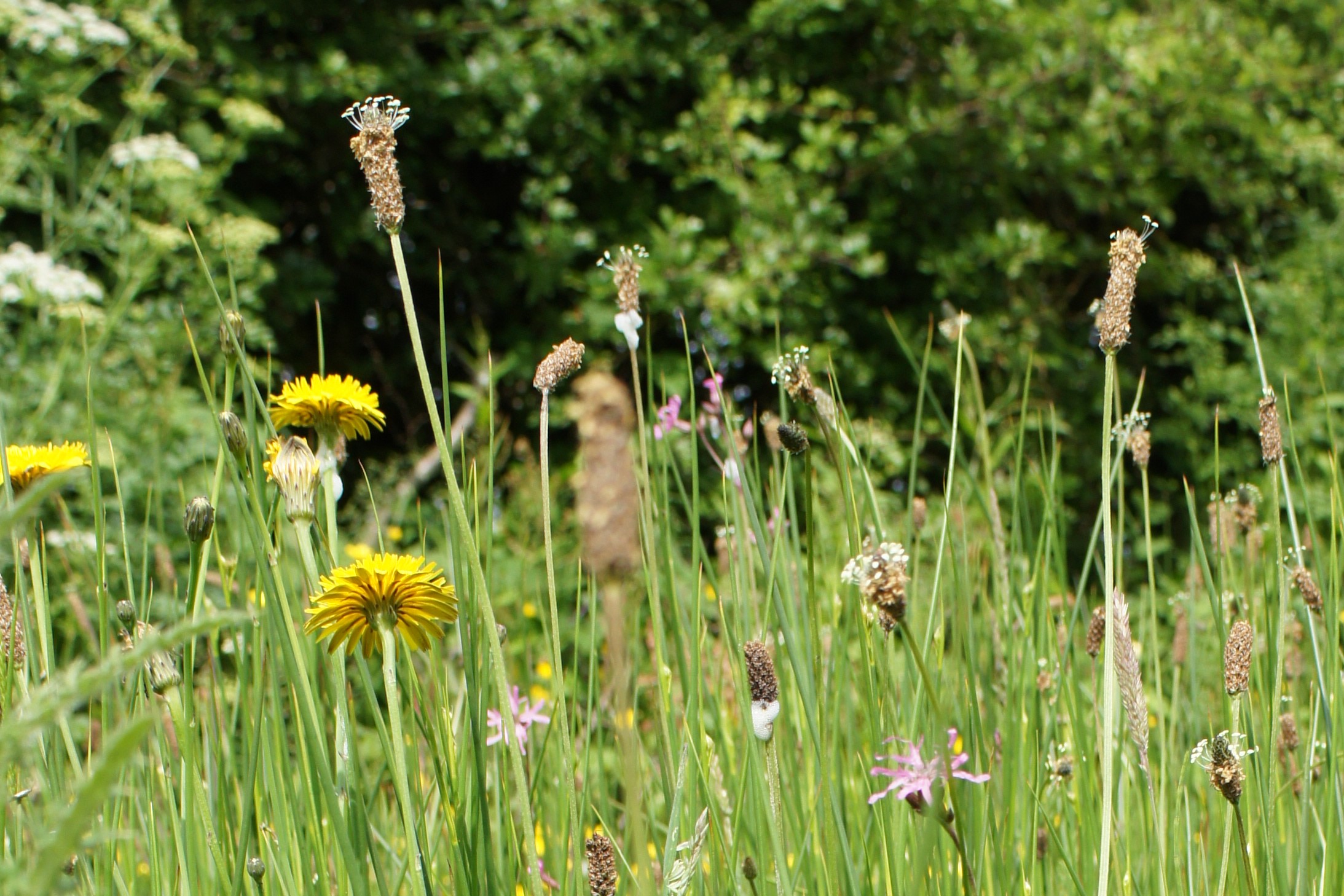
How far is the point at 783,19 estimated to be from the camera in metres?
4.38

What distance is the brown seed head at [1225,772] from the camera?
694 millimetres

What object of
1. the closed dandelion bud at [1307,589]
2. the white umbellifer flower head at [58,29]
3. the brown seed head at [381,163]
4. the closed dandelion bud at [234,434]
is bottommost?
the closed dandelion bud at [1307,589]

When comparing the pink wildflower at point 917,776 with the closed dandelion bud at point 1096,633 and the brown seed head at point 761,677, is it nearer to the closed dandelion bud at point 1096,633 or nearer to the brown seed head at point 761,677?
the brown seed head at point 761,677

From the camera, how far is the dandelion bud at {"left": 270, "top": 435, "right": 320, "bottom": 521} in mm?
799

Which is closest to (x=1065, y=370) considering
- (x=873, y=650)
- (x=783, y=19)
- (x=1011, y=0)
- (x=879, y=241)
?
(x=879, y=241)

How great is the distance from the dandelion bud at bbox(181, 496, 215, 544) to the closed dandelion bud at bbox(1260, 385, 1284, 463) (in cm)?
79

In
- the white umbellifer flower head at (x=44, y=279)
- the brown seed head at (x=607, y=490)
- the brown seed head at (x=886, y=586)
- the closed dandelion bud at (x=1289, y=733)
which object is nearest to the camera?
the brown seed head at (x=607, y=490)

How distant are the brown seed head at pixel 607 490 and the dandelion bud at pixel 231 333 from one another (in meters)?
0.44

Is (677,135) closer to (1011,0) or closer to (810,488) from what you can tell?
(1011,0)

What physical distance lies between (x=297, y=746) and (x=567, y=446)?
371cm

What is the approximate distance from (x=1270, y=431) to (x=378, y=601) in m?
0.69

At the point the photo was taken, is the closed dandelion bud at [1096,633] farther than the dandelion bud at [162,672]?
Yes

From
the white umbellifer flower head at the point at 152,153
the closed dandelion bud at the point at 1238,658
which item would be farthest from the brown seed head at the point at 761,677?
the white umbellifer flower head at the point at 152,153

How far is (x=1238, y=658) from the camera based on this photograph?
76 cm
